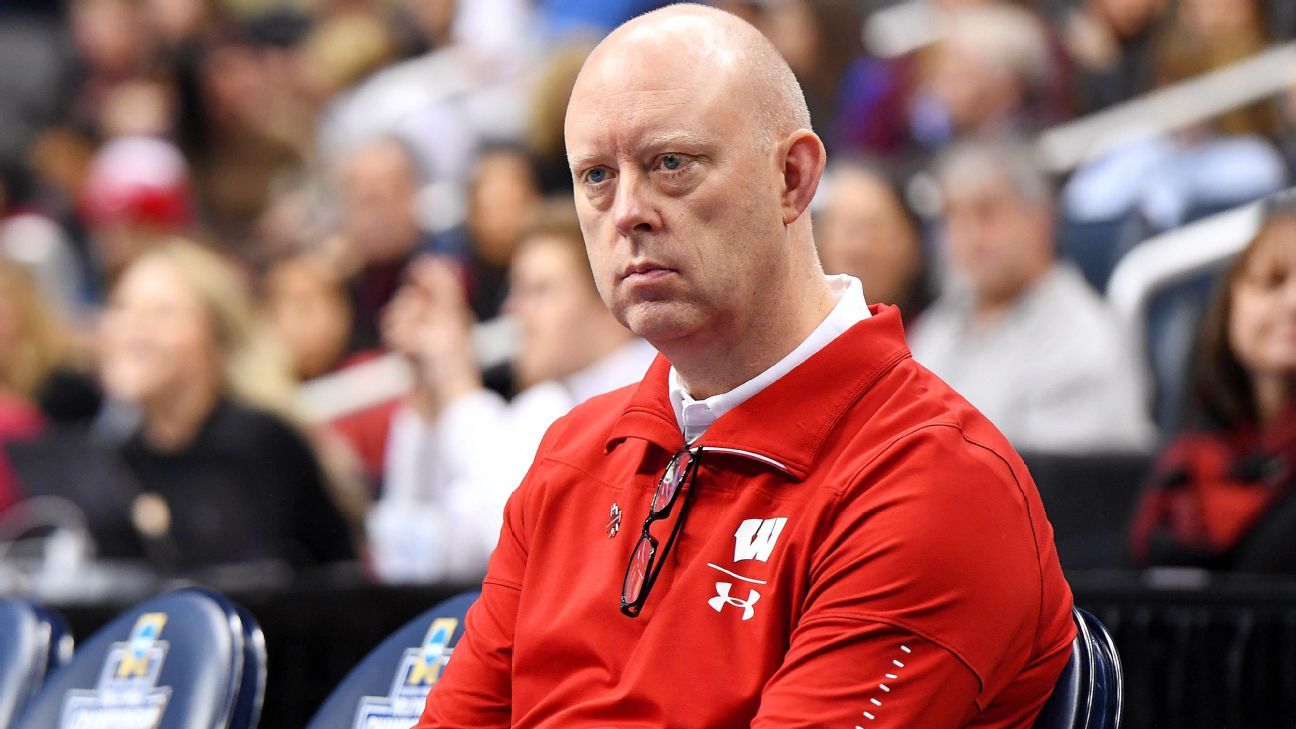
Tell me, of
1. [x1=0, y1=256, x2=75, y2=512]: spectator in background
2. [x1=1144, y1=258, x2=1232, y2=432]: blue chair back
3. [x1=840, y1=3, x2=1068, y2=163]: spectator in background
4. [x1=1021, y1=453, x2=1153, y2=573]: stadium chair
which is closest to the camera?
[x1=1021, y1=453, x2=1153, y2=573]: stadium chair

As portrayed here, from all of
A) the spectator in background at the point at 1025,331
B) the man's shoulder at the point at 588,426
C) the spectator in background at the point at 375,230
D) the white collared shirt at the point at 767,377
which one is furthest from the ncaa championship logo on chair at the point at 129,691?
the spectator in background at the point at 375,230

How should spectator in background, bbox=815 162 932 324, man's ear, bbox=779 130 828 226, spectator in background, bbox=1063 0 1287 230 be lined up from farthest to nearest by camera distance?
1. spectator in background, bbox=1063 0 1287 230
2. spectator in background, bbox=815 162 932 324
3. man's ear, bbox=779 130 828 226

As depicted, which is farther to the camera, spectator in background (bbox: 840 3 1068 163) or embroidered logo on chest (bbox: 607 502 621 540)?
spectator in background (bbox: 840 3 1068 163)

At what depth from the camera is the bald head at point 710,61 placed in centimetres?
195

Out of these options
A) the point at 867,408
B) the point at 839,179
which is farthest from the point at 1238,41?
the point at 867,408

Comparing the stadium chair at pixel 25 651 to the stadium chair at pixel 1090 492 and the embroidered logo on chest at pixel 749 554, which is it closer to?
the embroidered logo on chest at pixel 749 554

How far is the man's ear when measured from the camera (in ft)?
6.59

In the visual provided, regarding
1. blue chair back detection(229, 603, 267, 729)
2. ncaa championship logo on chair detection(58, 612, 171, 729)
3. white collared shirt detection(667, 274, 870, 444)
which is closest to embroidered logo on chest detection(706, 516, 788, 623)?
white collared shirt detection(667, 274, 870, 444)

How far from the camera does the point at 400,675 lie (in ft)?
8.47

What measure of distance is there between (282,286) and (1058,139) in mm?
2791

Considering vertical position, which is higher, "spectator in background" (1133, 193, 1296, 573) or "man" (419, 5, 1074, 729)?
"man" (419, 5, 1074, 729)

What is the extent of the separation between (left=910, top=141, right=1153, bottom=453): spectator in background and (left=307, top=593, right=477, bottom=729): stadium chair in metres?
2.08

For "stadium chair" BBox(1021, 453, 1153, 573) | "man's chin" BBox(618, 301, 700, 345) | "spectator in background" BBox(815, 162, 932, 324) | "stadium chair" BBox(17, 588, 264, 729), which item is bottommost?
"stadium chair" BBox(1021, 453, 1153, 573)

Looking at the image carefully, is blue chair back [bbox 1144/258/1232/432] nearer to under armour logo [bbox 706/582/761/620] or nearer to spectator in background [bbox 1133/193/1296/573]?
spectator in background [bbox 1133/193/1296/573]
